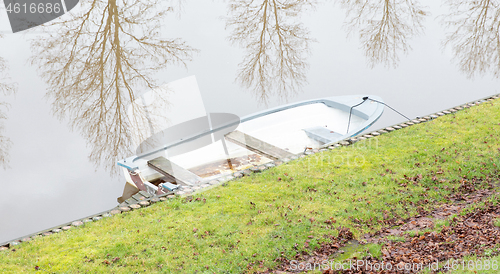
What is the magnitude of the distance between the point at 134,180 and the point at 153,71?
204 inches

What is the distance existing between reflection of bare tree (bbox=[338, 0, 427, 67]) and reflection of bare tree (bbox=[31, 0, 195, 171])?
23.2 ft

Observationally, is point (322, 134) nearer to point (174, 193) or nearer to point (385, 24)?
point (174, 193)

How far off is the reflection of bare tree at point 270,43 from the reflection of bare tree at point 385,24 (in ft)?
7.22

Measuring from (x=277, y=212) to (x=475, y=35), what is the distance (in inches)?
559

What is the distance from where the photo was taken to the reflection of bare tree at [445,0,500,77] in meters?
15.6

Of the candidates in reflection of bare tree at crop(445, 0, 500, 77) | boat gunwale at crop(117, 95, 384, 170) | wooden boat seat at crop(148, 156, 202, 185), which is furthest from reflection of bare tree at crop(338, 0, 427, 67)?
wooden boat seat at crop(148, 156, 202, 185)

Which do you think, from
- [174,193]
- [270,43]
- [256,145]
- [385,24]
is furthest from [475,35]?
[174,193]

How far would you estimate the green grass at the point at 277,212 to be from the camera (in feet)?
19.4

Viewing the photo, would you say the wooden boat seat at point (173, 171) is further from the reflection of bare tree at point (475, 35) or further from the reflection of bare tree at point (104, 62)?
the reflection of bare tree at point (475, 35)

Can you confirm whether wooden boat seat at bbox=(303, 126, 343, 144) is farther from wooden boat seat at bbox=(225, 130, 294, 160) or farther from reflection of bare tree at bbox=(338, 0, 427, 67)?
reflection of bare tree at bbox=(338, 0, 427, 67)

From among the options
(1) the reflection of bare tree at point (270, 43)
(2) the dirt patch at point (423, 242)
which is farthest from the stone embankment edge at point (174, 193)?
(1) the reflection of bare tree at point (270, 43)

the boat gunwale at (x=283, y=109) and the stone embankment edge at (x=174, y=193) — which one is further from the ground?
the boat gunwale at (x=283, y=109)

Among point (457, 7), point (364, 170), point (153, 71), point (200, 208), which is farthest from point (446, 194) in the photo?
point (457, 7)

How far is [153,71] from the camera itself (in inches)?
512
